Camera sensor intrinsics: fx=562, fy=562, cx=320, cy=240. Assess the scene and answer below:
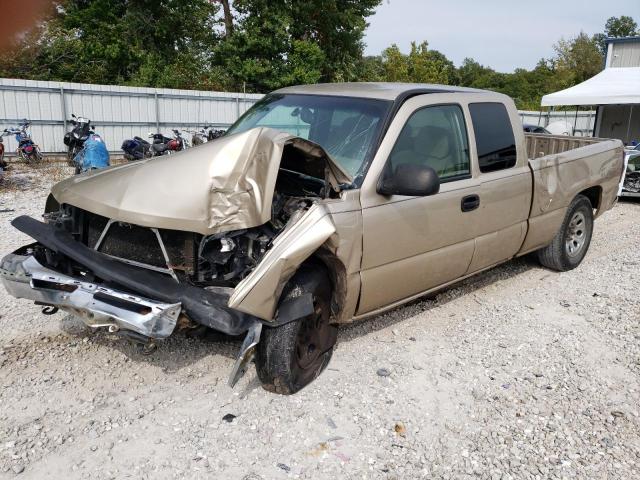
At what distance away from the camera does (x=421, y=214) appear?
4012 millimetres

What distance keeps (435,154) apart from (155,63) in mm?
21747

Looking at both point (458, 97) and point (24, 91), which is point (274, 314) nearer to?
point (458, 97)

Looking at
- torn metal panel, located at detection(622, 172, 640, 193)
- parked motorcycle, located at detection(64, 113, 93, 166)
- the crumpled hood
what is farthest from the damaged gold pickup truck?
parked motorcycle, located at detection(64, 113, 93, 166)

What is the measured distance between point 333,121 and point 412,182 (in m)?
0.99

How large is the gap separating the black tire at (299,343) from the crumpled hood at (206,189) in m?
0.53

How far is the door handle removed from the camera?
4.33m

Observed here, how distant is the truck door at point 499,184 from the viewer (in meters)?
4.59

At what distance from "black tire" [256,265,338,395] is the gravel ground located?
11cm

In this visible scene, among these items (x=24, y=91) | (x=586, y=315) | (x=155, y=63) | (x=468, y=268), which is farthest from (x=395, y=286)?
(x=155, y=63)

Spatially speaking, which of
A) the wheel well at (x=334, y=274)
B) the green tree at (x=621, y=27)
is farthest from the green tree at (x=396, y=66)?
the green tree at (x=621, y=27)

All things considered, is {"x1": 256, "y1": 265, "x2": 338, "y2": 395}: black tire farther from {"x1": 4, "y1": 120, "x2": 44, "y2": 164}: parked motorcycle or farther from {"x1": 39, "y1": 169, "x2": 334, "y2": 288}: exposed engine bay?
{"x1": 4, "y1": 120, "x2": 44, "y2": 164}: parked motorcycle

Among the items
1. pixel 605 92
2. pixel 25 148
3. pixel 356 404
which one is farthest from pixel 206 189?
pixel 605 92

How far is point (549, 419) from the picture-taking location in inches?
134

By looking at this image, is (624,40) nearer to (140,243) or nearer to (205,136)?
(205,136)
